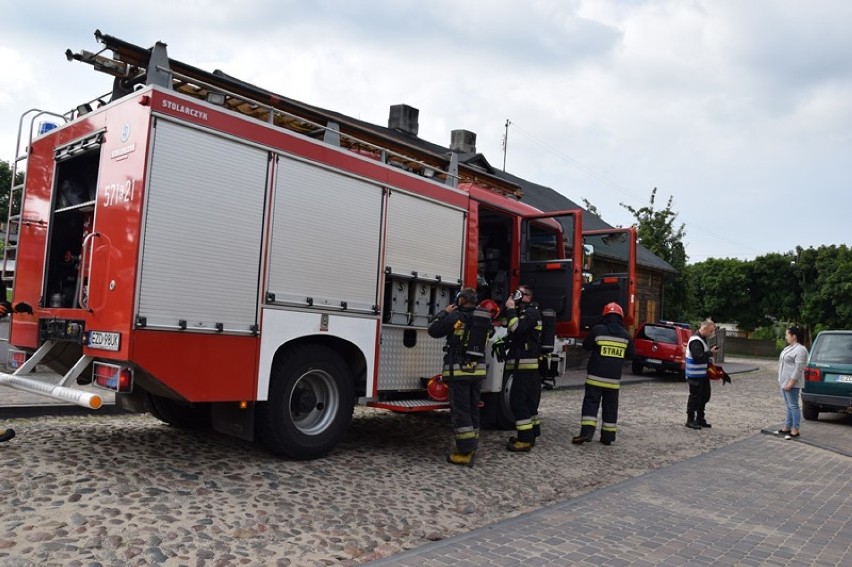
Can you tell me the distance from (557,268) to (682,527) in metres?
3.98

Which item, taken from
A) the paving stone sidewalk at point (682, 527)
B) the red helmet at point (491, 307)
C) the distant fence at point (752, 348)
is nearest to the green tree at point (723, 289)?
the distant fence at point (752, 348)

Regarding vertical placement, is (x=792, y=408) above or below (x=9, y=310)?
below

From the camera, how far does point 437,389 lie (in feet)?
22.6

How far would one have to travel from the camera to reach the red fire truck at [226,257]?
4781 mm

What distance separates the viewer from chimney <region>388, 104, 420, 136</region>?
1107 inches

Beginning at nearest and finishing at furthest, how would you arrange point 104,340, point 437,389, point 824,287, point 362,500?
point 104,340 < point 362,500 < point 437,389 < point 824,287

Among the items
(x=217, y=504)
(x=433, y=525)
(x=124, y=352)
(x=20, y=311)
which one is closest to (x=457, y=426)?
(x=433, y=525)

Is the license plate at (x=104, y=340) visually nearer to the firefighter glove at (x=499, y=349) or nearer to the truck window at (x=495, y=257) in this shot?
the firefighter glove at (x=499, y=349)

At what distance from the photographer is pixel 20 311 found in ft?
18.6

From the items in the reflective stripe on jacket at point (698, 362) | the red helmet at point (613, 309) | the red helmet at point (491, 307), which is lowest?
the reflective stripe on jacket at point (698, 362)

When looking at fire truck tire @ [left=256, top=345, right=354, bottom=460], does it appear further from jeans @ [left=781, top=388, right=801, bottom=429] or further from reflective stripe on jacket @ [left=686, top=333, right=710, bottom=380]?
jeans @ [left=781, top=388, right=801, bottom=429]

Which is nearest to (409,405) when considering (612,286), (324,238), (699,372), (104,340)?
(324,238)

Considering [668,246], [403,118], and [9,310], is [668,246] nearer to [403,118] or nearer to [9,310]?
[403,118]

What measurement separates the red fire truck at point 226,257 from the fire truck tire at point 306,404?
0.05ft
